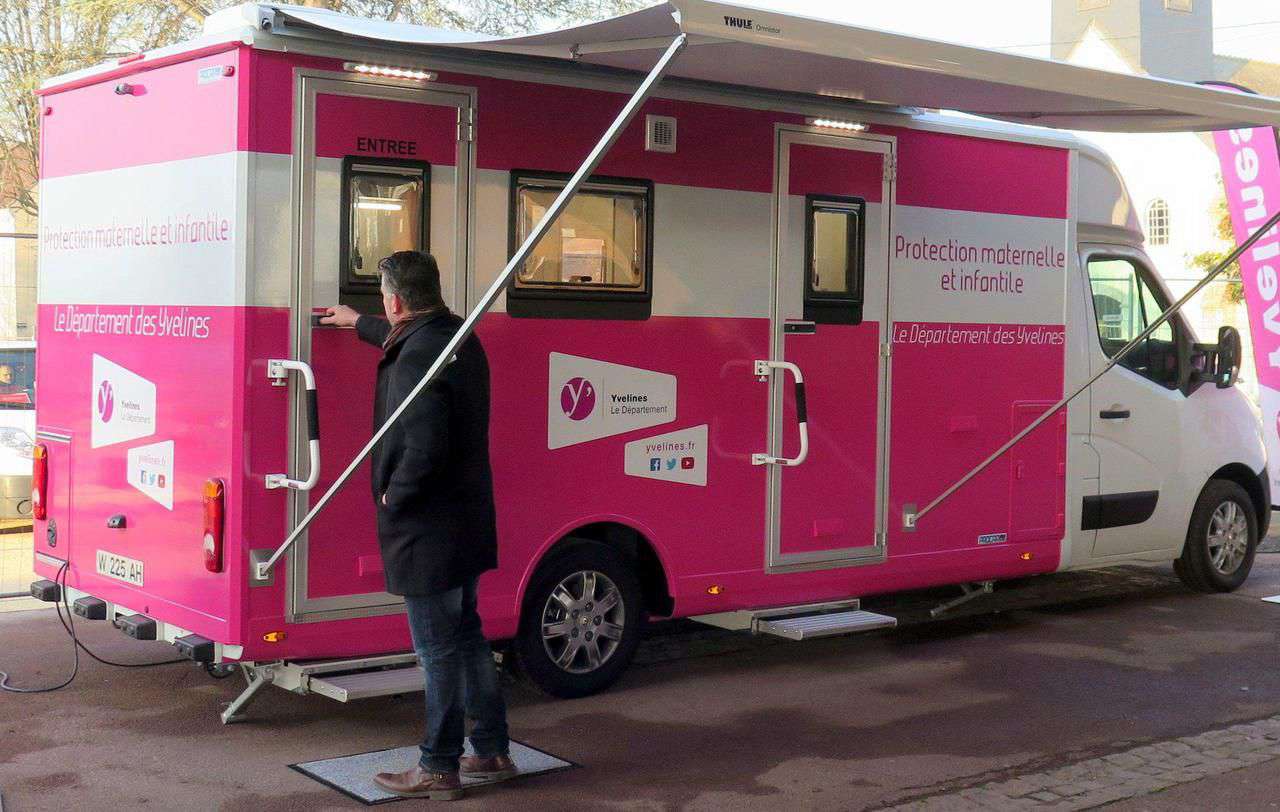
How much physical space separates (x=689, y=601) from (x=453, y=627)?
190 cm

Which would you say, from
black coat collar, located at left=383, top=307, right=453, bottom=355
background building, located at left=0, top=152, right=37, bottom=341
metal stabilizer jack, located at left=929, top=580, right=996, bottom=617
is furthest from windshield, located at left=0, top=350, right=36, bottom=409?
black coat collar, located at left=383, top=307, right=453, bottom=355

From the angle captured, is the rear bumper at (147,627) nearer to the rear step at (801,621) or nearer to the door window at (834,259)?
the rear step at (801,621)

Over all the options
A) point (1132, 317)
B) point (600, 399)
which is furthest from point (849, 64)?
point (1132, 317)

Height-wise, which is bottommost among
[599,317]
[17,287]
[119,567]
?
[119,567]

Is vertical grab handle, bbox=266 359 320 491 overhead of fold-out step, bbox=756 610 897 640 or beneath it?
overhead

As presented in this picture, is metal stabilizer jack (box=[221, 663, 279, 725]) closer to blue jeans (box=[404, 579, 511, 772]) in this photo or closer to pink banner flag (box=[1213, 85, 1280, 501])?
blue jeans (box=[404, 579, 511, 772])

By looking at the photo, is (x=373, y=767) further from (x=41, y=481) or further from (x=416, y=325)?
(x=41, y=481)

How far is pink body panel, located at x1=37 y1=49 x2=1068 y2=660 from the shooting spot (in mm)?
5730

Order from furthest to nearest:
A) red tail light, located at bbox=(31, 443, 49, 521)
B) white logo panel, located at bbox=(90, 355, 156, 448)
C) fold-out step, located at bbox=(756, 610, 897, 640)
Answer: fold-out step, located at bbox=(756, 610, 897, 640) → red tail light, located at bbox=(31, 443, 49, 521) → white logo panel, located at bbox=(90, 355, 156, 448)

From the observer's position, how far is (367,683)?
586cm

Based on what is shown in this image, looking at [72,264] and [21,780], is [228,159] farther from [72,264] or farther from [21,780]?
[21,780]

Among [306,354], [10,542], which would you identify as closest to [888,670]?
[306,354]

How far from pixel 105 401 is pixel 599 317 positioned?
2.13 metres

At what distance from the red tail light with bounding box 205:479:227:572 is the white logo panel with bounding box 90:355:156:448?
576mm
